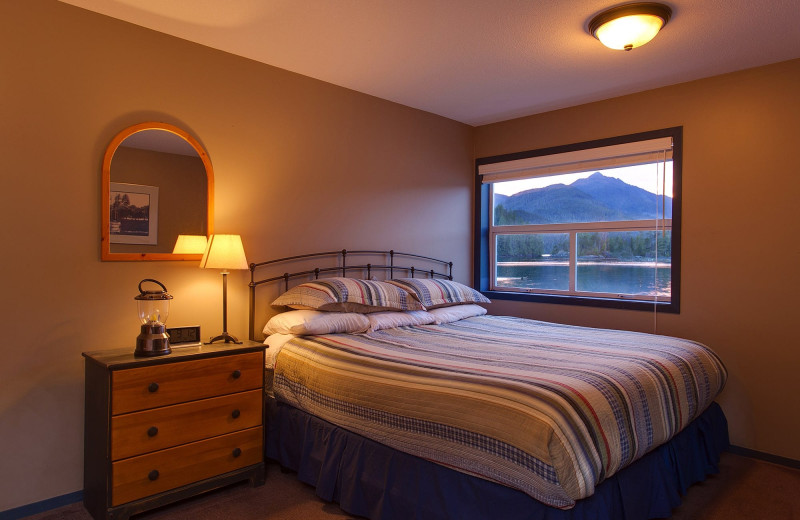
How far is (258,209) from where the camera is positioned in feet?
10.8

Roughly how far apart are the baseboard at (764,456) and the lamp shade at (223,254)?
326 cm

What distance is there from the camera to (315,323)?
2.96 m

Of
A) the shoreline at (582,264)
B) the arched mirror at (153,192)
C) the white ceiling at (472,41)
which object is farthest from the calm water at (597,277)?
the arched mirror at (153,192)

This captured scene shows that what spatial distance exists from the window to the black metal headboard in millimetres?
562

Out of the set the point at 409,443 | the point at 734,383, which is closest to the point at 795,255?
the point at 734,383

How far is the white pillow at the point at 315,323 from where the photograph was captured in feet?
9.67

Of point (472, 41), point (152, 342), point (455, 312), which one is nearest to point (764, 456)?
point (455, 312)

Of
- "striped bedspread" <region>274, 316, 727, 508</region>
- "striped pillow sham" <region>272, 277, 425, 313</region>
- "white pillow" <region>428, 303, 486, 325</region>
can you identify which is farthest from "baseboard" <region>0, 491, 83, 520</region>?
"white pillow" <region>428, 303, 486, 325</region>

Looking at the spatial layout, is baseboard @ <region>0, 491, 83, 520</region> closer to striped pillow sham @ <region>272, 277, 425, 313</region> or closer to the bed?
the bed

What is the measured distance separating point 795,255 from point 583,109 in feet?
5.80

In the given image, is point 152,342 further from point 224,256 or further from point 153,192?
point 153,192

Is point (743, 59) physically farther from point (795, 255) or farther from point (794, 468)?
point (794, 468)

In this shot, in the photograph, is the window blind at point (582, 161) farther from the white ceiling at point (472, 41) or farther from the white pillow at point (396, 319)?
the white pillow at point (396, 319)

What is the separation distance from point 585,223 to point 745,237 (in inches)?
44.7
